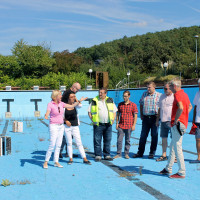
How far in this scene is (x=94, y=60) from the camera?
313 ft

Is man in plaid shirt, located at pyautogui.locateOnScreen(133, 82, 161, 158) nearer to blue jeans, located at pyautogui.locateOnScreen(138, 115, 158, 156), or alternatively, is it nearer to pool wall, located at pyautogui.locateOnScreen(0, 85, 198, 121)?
blue jeans, located at pyautogui.locateOnScreen(138, 115, 158, 156)

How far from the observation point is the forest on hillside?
37.6m

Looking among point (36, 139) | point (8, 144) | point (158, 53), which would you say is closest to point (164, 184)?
point (8, 144)

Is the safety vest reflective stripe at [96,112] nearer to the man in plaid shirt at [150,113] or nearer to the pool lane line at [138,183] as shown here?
the man in plaid shirt at [150,113]

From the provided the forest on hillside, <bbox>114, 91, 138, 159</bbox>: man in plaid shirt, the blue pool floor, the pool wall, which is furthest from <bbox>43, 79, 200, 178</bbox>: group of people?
the forest on hillside

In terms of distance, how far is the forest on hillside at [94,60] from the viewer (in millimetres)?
37562

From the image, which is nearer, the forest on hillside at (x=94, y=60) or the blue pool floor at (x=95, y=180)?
the blue pool floor at (x=95, y=180)

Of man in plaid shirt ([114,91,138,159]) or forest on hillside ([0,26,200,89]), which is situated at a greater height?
forest on hillside ([0,26,200,89])

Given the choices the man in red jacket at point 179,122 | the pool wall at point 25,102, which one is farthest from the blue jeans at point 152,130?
the pool wall at point 25,102

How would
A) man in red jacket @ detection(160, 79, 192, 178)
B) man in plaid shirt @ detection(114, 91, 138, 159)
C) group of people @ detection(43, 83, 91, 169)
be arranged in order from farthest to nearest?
man in plaid shirt @ detection(114, 91, 138, 159), group of people @ detection(43, 83, 91, 169), man in red jacket @ detection(160, 79, 192, 178)

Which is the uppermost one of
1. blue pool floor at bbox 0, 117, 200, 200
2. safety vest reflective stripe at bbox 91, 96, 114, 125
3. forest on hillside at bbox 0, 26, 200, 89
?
forest on hillside at bbox 0, 26, 200, 89

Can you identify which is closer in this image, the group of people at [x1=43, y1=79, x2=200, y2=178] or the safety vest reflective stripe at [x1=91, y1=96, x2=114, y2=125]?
the group of people at [x1=43, y1=79, x2=200, y2=178]

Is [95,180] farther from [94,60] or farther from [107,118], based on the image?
[94,60]

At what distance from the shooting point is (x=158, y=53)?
7275 cm
